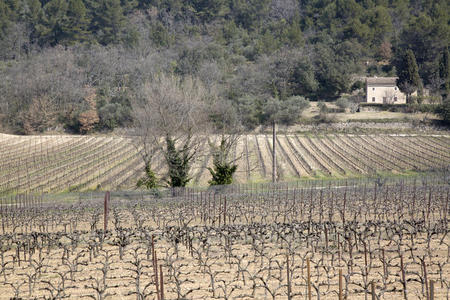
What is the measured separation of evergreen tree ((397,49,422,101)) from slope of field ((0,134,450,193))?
1803 centimetres

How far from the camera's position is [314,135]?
52719mm

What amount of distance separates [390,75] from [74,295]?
2786 inches

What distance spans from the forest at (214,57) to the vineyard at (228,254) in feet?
97.1

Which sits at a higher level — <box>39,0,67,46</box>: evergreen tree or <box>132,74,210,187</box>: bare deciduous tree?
<box>39,0,67,46</box>: evergreen tree

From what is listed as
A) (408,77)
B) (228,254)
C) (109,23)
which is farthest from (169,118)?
(109,23)

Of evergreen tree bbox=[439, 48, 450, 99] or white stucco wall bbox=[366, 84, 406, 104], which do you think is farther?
evergreen tree bbox=[439, 48, 450, 99]

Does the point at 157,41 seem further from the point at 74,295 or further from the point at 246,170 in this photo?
the point at 74,295

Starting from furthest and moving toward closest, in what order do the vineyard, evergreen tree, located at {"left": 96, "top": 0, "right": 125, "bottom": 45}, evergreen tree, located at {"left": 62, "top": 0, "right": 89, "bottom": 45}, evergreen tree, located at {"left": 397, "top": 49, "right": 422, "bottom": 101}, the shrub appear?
evergreen tree, located at {"left": 96, "top": 0, "right": 125, "bottom": 45} → evergreen tree, located at {"left": 62, "top": 0, "right": 89, "bottom": 45} → evergreen tree, located at {"left": 397, "top": 49, "right": 422, "bottom": 101} → the shrub → the vineyard

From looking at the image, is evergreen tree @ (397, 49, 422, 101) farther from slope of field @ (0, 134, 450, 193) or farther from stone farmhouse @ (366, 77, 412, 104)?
slope of field @ (0, 134, 450, 193)

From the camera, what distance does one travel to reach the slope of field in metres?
36.1

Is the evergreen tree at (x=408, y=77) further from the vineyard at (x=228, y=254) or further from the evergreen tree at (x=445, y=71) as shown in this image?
the vineyard at (x=228, y=254)

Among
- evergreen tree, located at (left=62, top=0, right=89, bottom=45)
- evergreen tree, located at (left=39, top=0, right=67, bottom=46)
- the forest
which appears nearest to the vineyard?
the forest

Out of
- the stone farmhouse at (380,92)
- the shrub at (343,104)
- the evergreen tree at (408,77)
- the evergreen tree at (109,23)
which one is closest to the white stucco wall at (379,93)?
the stone farmhouse at (380,92)

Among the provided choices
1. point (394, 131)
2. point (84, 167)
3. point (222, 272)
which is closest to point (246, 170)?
point (84, 167)
